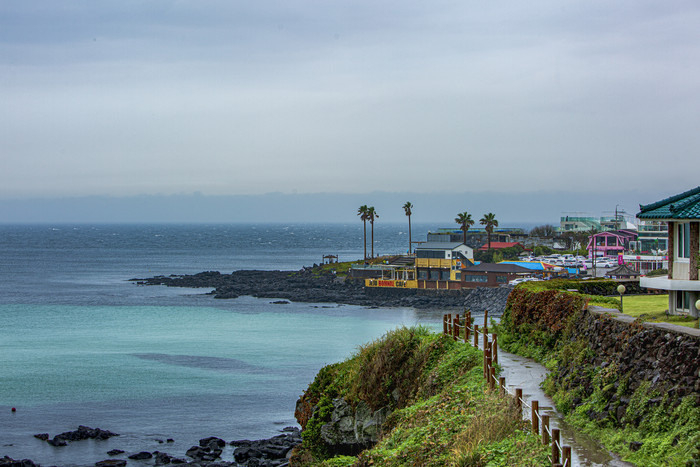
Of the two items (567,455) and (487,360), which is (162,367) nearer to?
(487,360)

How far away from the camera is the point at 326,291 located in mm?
91438

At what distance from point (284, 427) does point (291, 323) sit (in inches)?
1357

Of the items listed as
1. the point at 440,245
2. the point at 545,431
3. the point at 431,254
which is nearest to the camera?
the point at 545,431

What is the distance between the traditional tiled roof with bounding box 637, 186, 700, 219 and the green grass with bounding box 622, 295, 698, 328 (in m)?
2.39

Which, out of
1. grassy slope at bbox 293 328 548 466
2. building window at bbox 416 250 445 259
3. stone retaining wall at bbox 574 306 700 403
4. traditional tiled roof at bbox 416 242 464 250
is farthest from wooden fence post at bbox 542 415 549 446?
building window at bbox 416 250 445 259

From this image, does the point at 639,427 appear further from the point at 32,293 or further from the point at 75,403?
the point at 32,293

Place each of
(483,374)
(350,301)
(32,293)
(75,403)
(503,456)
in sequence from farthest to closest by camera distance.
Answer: (32,293)
(350,301)
(75,403)
(483,374)
(503,456)

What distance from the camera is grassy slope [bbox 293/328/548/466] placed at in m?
12.5

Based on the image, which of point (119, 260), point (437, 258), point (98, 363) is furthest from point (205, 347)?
point (119, 260)

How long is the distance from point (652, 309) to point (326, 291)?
73.9 m

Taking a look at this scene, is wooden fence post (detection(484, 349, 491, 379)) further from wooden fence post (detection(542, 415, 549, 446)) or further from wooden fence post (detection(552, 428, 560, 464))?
wooden fence post (detection(552, 428, 560, 464))

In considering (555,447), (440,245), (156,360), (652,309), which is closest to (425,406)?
(555,447)

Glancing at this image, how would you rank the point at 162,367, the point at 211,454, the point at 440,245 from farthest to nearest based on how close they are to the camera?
the point at 440,245 → the point at 162,367 → the point at 211,454

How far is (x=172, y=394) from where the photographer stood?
131 feet
